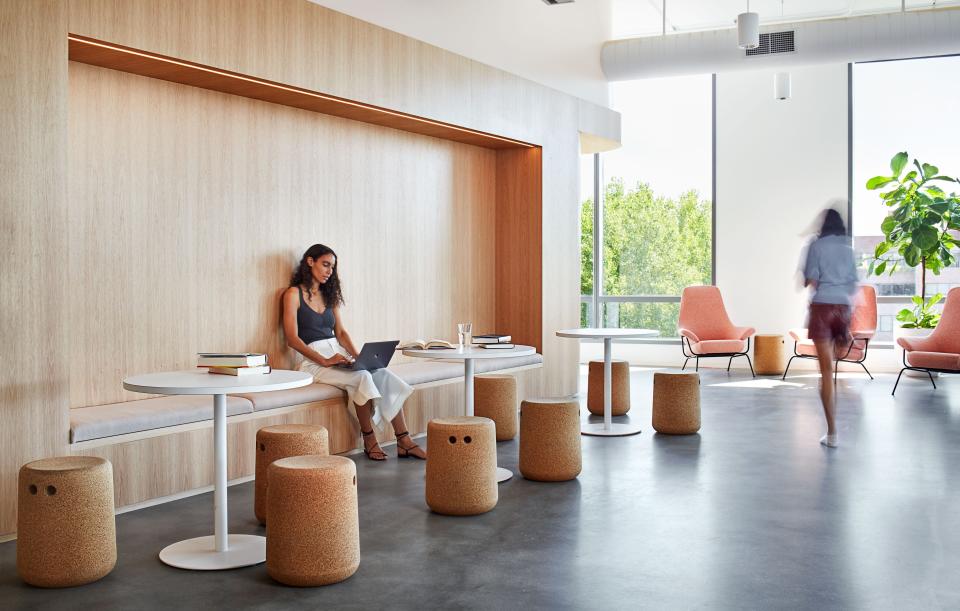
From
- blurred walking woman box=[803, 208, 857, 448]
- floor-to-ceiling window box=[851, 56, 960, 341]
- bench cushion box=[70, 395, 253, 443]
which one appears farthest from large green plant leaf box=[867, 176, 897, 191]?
bench cushion box=[70, 395, 253, 443]

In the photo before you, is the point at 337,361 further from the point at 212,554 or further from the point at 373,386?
the point at 212,554

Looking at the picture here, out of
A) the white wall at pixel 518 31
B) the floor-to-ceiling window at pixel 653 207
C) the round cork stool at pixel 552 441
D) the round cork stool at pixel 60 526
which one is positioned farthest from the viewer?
the floor-to-ceiling window at pixel 653 207

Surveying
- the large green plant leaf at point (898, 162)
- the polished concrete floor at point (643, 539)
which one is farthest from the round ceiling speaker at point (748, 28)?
the polished concrete floor at point (643, 539)

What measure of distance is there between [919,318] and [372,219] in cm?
697

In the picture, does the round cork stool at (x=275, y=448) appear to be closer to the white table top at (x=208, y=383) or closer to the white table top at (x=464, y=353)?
the white table top at (x=208, y=383)

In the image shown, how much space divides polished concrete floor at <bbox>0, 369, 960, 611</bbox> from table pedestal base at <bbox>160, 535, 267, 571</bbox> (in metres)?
0.07

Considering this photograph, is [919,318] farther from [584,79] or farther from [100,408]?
[100,408]

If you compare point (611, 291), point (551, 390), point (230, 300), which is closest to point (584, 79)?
point (551, 390)

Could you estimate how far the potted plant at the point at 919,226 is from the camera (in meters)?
10.1

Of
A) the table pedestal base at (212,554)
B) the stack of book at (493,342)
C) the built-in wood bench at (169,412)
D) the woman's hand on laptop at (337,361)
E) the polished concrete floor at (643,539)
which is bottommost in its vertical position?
the polished concrete floor at (643,539)

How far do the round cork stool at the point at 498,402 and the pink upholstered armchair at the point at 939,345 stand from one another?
438 centimetres

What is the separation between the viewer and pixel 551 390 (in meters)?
8.31

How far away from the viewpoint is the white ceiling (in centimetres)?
991

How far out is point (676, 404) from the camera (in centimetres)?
671
